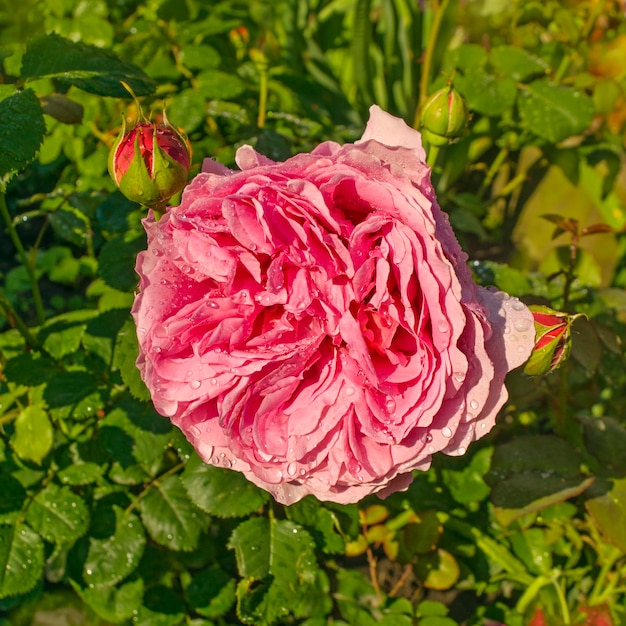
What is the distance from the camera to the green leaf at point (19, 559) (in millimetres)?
1010

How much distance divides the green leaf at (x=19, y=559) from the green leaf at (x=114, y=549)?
4.0 inches

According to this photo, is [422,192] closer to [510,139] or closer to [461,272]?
[461,272]

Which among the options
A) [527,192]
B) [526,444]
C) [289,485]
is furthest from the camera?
[527,192]

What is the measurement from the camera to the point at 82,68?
0.98m

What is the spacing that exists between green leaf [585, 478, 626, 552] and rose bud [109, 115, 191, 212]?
84 centimetres

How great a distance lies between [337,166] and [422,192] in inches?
3.7

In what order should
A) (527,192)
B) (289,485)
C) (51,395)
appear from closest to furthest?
1. (289,485)
2. (51,395)
3. (527,192)

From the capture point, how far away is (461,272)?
705 millimetres

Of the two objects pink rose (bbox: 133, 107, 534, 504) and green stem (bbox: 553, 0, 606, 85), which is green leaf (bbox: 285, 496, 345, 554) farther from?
green stem (bbox: 553, 0, 606, 85)

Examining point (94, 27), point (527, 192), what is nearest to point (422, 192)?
point (94, 27)

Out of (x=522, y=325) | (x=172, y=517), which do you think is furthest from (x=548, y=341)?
(x=172, y=517)

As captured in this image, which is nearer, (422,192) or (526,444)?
(422,192)

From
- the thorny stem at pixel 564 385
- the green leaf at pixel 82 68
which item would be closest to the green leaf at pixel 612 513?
the thorny stem at pixel 564 385

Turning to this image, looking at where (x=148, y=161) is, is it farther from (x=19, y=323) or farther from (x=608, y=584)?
(x=608, y=584)
